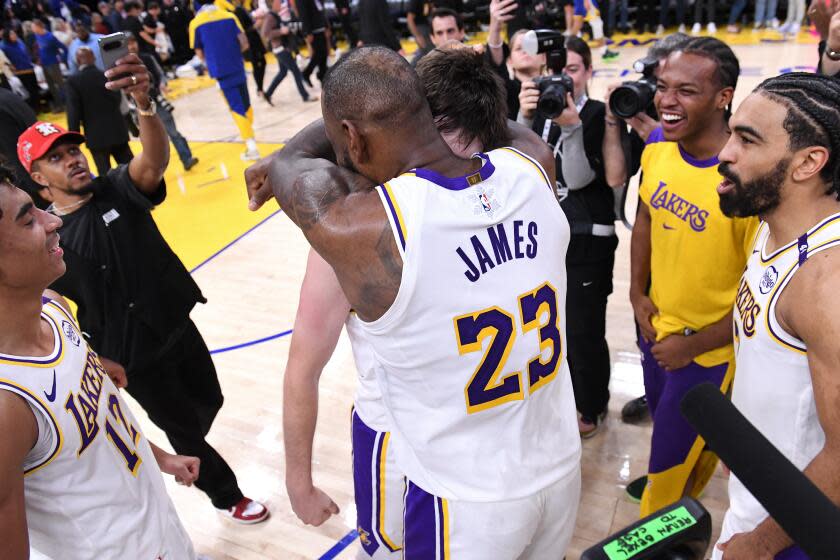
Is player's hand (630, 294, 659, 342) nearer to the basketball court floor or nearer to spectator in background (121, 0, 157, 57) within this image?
the basketball court floor

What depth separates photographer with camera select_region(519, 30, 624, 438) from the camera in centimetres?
272

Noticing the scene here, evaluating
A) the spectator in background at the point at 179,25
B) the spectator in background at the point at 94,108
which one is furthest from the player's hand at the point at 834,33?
the spectator in background at the point at 179,25

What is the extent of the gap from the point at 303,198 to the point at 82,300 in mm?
1724

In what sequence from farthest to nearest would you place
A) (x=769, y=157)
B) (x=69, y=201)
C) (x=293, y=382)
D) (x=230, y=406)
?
(x=230, y=406) → (x=69, y=201) → (x=293, y=382) → (x=769, y=157)

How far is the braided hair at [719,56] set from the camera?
2271 mm

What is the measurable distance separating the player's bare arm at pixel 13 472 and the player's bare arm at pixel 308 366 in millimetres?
626

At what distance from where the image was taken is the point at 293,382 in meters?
1.76

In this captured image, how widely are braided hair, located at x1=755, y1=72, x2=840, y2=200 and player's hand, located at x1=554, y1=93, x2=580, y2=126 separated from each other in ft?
3.47

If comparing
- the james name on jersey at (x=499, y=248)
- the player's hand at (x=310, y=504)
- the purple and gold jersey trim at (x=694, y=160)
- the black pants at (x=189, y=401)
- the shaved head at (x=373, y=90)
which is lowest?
the black pants at (x=189, y=401)

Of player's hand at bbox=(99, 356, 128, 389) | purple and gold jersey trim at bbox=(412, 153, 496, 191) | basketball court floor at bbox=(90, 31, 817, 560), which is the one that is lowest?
basketball court floor at bbox=(90, 31, 817, 560)

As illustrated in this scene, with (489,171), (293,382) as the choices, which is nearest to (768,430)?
(489,171)

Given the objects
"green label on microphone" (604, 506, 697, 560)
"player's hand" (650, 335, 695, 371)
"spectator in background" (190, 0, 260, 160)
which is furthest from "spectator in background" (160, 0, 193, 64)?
"green label on microphone" (604, 506, 697, 560)

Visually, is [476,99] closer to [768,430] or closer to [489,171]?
[489,171]

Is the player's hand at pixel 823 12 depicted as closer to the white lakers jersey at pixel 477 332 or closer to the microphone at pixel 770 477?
the white lakers jersey at pixel 477 332
